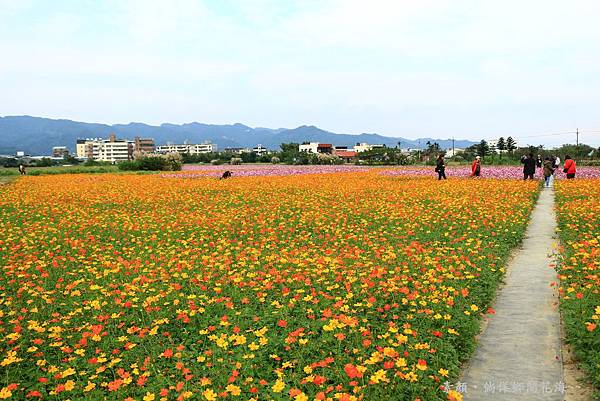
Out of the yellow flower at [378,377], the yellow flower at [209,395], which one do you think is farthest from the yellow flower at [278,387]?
the yellow flower at [378,377]

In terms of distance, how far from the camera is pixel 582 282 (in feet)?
25.3

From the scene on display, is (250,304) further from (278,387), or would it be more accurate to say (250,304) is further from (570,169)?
(570,169)

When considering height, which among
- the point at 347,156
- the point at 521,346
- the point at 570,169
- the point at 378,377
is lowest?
the point at 521,346

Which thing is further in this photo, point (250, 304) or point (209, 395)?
point (250, 304)

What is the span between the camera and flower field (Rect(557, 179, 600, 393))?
5496 millimetres

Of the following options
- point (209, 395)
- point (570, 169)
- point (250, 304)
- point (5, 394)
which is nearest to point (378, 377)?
point (209, 395)

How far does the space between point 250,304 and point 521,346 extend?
385 cm

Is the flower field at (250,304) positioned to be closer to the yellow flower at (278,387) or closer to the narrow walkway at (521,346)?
the yellow flower at (278,387)

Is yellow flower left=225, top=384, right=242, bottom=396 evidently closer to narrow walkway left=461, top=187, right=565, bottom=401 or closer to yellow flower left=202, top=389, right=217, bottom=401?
yellow flower left=202, top=389, right=217, bottom=401

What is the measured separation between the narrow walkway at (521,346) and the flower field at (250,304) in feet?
0.84

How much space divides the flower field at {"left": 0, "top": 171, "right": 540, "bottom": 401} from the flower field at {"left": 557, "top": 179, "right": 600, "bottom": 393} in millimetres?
392

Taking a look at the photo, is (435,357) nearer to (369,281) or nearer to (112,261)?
(369,281)

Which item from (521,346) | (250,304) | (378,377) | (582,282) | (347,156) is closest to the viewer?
(378,377)

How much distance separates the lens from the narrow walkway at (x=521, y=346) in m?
4.88
